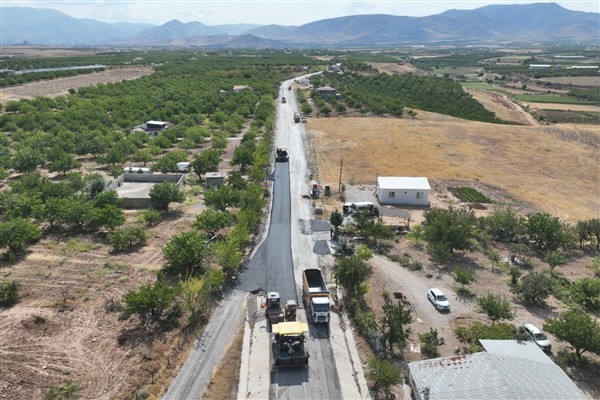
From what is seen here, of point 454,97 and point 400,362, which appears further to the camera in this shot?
point 454,97

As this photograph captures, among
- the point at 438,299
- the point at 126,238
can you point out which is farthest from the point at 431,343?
the point at 126,238

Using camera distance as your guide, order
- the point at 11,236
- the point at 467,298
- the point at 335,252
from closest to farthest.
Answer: the point at 467,298 → the point at 11,236 → the point at 335,252

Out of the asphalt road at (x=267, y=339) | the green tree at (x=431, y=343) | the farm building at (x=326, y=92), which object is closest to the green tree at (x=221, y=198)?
the asphalt road at (x=267, y=339)

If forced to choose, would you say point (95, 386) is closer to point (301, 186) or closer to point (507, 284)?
point (507, 284)

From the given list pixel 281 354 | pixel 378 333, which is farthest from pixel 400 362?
pixel 281 354

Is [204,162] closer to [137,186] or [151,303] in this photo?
[137,186]

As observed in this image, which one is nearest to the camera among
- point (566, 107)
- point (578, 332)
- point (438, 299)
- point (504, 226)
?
point (578, 332)

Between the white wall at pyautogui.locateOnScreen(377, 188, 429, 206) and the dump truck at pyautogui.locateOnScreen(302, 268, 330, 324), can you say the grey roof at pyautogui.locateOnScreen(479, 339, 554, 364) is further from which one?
the white wall at pyautogui.locateOnScreen(377, 188, 429, 206)

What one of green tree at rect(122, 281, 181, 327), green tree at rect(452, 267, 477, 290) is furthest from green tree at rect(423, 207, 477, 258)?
green tree at rect(122, 281, 181, 327)
